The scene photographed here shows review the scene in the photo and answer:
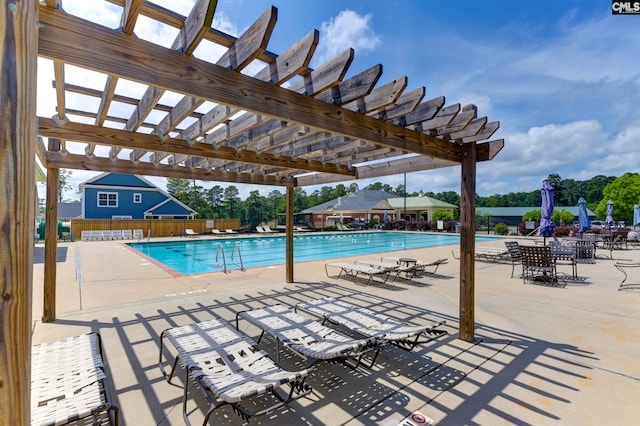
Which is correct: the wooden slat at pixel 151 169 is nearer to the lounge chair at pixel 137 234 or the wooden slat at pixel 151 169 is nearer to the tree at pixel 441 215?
the lounge chair at pixel 137 234

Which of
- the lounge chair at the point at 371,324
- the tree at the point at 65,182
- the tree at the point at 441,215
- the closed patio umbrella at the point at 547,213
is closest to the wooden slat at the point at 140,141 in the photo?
the lounge chair at the point at 371,324

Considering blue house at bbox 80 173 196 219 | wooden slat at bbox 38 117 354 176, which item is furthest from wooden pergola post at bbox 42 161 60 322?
blue house at bbox 80 173 196 219

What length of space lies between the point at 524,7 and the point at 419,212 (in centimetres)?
3287

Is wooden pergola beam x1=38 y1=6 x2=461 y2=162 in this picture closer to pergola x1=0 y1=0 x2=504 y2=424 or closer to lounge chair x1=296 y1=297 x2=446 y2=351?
pergola x1=0 y1=0 x2=504 y2=424

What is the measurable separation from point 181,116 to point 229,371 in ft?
8.16

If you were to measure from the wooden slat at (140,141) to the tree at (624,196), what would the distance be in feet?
133

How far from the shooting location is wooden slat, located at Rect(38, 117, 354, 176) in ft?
12.1

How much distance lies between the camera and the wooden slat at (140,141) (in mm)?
3676

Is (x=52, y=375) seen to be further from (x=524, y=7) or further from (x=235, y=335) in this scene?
(x=524, y=7)

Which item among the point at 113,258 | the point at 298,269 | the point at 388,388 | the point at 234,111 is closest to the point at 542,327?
the point at 388,388

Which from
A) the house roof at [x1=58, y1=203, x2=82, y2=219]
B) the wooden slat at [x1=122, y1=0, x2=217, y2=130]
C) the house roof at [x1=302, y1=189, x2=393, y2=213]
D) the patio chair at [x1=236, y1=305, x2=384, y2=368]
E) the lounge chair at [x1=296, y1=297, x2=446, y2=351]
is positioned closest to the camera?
the wooden slat at [x1=122, y1=0, x2=217, y2=130]

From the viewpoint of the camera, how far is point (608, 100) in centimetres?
2912
